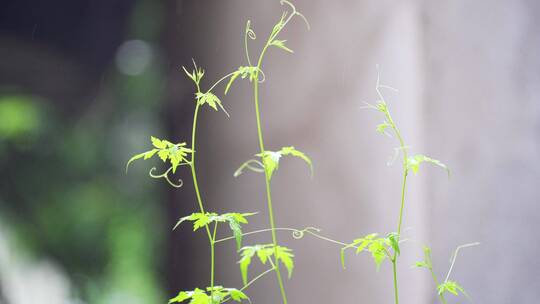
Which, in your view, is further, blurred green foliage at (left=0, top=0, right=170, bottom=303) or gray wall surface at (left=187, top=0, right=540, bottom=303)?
blurred green foliage at (left=0, top=0, right=170, bottom=303)

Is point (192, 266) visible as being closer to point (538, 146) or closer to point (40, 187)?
point (40, 187)

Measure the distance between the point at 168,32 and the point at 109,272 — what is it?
2.59 ft

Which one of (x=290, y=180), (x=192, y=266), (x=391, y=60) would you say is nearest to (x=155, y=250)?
(x=192, y=266)

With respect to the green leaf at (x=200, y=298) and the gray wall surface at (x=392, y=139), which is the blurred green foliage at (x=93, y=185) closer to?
the gray wall surface at (x=392, y=139)

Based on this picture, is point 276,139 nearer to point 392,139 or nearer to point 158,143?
point 392,139

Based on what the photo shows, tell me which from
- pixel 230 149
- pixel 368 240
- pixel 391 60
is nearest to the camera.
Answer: pixel 368 240

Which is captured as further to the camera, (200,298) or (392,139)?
(392,139)

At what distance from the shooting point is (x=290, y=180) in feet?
5.88

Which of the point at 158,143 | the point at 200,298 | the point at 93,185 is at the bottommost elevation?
the point at 200,298

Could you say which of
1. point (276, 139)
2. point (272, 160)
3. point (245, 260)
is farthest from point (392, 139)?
point (245, 260)

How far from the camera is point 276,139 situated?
5.90ft

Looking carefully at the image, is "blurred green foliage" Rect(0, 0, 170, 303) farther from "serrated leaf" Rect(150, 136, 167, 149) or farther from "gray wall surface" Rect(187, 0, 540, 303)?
"serrated leaf" Rect(150, 136, 167, 149)

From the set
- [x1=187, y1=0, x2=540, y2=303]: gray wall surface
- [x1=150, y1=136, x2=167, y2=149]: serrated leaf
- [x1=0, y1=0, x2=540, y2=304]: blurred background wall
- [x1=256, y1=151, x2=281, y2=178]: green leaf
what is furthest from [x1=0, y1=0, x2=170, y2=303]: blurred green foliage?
[x1=256, y1=151, x2=281, y2=178]: green leaf

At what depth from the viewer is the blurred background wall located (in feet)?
5.25
